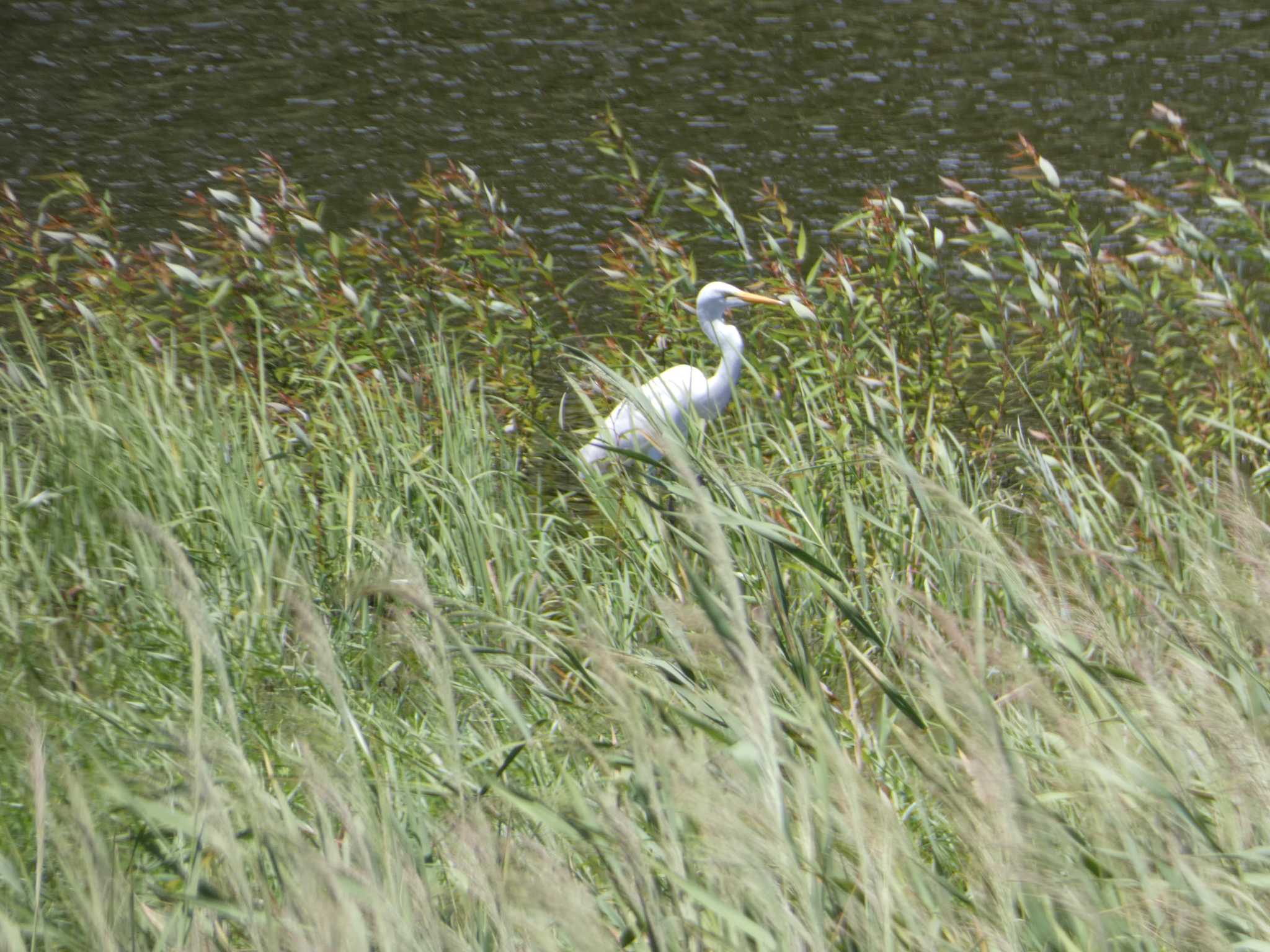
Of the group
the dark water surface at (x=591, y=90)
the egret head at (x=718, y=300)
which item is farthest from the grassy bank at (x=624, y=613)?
the dark water surface at (x=591, y=90)

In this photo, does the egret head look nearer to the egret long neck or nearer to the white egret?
the white egret

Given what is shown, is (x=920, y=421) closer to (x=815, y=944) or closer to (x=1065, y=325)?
(x=1065, y=325)

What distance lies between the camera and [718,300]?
14.9 feet

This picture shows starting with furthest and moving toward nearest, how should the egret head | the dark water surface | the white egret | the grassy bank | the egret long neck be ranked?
the dark water surface < the egret head < the egret long neck < the white egret < the grassy bank

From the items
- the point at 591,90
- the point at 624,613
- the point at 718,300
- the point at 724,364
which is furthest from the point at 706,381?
the point at 591,90

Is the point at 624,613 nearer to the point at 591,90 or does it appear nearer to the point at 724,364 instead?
the point at 724,364

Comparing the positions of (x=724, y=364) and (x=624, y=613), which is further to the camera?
(x=724, y=364)

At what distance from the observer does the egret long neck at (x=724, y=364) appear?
3994mm

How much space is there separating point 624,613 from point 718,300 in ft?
6.16

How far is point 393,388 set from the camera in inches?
166

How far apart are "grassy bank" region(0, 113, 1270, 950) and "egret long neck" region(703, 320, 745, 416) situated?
0.49 feet

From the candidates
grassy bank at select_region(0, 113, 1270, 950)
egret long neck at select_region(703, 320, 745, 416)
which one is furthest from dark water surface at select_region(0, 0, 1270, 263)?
grassy bank at select_region(0, 113, 1270, 950)

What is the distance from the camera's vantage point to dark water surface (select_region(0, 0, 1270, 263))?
9.47 m

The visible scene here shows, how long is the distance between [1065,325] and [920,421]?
475 mm
